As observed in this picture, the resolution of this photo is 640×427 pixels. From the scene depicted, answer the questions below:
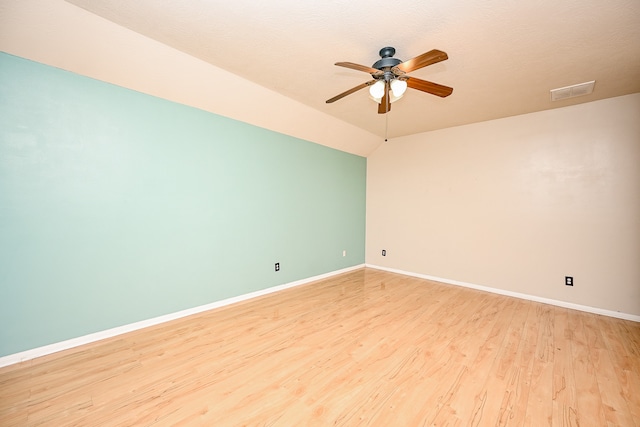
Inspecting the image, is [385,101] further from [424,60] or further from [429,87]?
[424,60]

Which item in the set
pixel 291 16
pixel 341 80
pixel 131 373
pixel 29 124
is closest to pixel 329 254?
pixel 341 80

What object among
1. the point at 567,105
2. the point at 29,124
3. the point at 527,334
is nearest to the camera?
the point at 29,124

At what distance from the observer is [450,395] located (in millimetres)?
1746

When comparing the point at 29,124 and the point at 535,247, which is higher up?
the point at 29,124

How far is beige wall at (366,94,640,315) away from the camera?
3.11 meters

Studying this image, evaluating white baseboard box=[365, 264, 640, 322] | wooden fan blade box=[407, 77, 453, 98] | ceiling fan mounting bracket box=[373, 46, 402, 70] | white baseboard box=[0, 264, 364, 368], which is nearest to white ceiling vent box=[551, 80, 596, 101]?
wooden fan blade box=[407, 77, 453, 98]

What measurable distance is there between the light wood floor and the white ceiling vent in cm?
266

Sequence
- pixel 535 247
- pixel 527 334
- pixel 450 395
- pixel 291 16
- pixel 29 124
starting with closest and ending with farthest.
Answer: pixel 450 395 → pixel 291 16 → pixel 29 124 → pixel 527 334 → pixel 535 247

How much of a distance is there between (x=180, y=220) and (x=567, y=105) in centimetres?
508

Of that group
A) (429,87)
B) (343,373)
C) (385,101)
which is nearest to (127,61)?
(385,101)

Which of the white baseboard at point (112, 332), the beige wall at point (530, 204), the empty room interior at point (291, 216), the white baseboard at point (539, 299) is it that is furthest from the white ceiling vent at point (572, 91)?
the white baseboard at point (112, 332)

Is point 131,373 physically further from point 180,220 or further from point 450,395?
point 450,395

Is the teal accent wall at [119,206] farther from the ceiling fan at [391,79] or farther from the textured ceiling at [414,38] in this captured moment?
the ceiling fan at [391,79]

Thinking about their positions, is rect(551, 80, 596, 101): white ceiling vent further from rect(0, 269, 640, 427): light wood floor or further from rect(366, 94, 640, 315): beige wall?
rect(0, 269, 640, 427): light wood floor
